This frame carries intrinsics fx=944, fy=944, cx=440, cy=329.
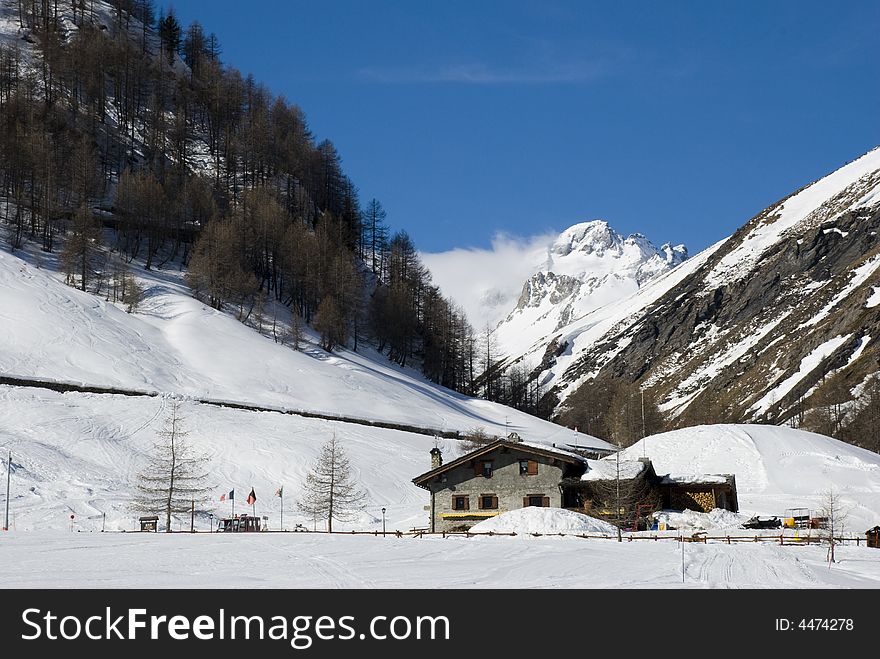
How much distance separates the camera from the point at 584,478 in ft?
184

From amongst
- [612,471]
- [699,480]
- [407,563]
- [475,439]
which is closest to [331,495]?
[612,471]

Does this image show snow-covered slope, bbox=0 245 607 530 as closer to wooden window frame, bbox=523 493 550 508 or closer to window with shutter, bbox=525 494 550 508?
wooden window frame, bbox=523 493 550 508

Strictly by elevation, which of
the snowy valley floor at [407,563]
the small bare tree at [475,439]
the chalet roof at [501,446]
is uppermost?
the small bare tree at [475,439]

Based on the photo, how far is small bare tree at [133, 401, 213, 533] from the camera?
5134 cm

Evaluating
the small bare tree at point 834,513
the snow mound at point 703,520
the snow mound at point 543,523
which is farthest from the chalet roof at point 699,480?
the snow mound at point 543,523

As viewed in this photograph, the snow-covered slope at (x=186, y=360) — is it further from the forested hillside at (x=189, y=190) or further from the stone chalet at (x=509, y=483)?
the stone chalet at (x=509, y=483)

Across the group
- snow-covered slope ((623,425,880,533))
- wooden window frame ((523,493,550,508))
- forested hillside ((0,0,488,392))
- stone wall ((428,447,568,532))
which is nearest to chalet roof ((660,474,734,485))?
snow-covered slope ((623,425,880,533))

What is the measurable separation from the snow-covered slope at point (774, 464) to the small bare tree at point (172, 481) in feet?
119

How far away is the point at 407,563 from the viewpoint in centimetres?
2948

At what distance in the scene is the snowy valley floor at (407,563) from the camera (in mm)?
23906

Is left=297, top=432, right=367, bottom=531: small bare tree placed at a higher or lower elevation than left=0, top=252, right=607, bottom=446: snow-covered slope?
lower

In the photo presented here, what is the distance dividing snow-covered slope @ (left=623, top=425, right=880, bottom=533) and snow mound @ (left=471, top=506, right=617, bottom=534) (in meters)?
22.7

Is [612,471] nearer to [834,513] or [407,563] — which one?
[834,513]
